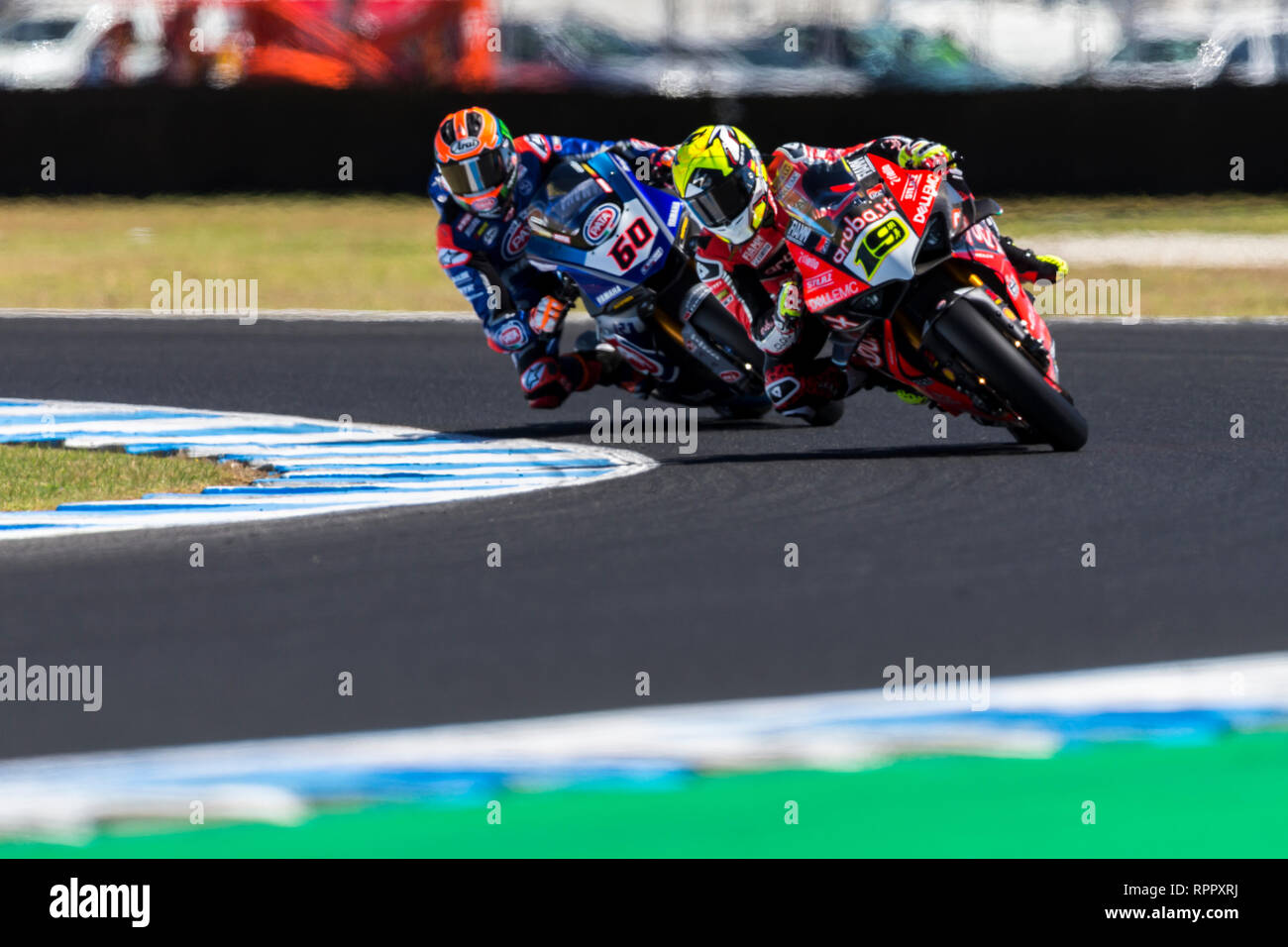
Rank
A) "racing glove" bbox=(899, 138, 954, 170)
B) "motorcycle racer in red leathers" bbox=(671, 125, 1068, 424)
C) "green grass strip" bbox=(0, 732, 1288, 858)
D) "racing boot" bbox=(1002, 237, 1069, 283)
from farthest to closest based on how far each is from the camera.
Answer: "racing boot" bbox=(1002, 237, 1069, 283)
"motorcycle racer in red leathers" bbox=(671, 125, 1068, 424)
"racing glove" bbox=(899, 138, 954, 170)
"green grass strip" bbox=(0, 732, 1288, 858)

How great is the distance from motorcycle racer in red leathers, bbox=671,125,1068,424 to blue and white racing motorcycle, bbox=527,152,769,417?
0.34 meters

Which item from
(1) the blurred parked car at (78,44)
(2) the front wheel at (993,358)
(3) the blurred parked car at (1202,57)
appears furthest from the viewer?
(1) the blurred parked car at (78,44)

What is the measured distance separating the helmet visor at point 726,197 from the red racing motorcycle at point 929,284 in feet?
0.44

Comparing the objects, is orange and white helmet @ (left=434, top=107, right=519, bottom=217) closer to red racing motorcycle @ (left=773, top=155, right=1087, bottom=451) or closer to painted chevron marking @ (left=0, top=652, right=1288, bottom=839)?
red racing motorcycle @ (left=773, top=155, right=1087, bottom=451)

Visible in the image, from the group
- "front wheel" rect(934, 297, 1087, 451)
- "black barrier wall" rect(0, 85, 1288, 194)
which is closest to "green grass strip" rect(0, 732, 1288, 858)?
"front wheel" rect(934, 297, 1087, 451)

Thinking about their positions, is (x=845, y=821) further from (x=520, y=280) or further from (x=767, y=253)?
(x=520, y=280)

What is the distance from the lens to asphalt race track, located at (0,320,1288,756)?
521cm

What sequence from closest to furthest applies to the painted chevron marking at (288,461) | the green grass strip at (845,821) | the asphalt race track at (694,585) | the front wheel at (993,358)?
the green grass strip at (845,821) < the asphalt race track at (694,585) < the painted chevron marking at (288,461) < the front wheel at (993,358)

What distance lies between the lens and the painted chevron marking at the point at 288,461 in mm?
7688

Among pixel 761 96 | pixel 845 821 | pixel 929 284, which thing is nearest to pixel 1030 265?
pixel 929 284

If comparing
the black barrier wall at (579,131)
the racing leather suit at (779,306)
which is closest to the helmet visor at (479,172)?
the racing leather suit at (779,306)

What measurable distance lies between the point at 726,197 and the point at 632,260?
952 millimetres

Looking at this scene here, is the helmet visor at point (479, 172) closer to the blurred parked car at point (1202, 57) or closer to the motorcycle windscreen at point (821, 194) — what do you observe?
the motorcycle windscreen at point (821, 194)

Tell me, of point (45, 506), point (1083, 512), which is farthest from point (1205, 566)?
point (45, 506)
